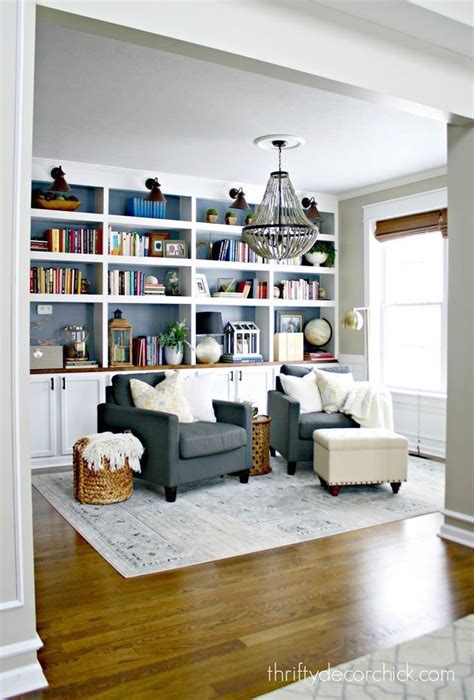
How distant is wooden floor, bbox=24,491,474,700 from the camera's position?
8.04ft

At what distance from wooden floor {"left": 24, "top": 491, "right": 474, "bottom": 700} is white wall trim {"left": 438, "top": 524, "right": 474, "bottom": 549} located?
0.20ft

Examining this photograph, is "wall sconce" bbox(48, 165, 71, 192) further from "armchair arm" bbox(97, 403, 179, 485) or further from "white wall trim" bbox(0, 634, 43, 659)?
"white wall trim" bbox(0, 634, 43, 659)

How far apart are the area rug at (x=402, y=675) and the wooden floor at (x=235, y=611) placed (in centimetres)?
7

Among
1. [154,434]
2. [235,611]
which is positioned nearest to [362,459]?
[154,434]

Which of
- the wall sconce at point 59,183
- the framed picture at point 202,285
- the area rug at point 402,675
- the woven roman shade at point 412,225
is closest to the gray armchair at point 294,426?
the framed picture at point 202,285

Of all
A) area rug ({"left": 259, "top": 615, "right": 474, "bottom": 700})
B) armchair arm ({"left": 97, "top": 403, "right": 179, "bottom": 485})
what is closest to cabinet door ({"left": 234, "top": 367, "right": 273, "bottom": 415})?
armchair arm ({"left": 97, "top": 403, "right": 179, "bottom": 485})

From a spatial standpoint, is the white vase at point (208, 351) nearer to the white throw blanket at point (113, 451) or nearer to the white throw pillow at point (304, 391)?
the white throw pillow at point (304, 391)

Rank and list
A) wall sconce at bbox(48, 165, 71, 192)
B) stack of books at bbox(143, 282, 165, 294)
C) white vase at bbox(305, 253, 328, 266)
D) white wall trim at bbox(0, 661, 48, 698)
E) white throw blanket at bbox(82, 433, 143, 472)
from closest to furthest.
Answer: white wall trim at bbox(0, 661, 48, 698), white throw blanket at bbox(82, 433, 143, 472), wall sconce at bbox(48, 165, 71, 192), stack of books at bbox(143, 282, 165, 294), white vase at bbox(305, 253, 328, 266)

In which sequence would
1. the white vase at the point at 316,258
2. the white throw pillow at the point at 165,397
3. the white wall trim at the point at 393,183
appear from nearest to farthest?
1. the white throw pillow at the point at 165,397
2. the white wall trim at the point at 393,183
3. the white vase at the point at 316,258

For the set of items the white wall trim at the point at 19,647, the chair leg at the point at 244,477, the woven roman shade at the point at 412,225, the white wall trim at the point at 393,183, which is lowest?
the white wall trim at the point at 19,647

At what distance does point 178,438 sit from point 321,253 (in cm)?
351

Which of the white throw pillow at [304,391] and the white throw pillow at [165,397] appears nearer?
the white throw pillow at [165,397]

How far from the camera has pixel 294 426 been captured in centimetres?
558

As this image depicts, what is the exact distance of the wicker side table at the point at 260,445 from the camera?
5484mm
